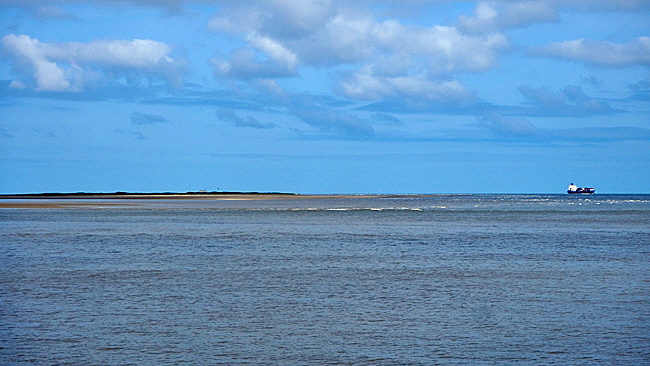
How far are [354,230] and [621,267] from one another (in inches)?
1008

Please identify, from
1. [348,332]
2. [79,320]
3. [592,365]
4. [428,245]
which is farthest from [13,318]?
[428,245]

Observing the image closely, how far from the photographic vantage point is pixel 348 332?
1558 cm

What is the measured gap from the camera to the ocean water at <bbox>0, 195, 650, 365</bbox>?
45.3ft

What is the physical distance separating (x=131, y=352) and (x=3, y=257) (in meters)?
19.8

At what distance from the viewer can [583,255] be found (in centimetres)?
3300

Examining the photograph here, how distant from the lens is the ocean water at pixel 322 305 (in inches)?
543

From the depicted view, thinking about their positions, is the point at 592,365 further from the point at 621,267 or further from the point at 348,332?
the point at 621,267

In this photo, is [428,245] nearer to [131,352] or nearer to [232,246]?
[232,246]

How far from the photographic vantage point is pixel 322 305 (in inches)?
744

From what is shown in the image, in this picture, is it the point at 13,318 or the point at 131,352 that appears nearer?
the point at 131,352

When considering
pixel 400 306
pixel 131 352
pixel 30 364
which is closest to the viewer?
pixel 30 364

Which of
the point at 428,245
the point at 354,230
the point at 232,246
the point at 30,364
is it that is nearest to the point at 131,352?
the point at 30,364

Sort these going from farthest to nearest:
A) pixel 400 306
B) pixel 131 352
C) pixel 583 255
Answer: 1. pixel 583 255
2. pixel 400 306
3. pixel 131 352

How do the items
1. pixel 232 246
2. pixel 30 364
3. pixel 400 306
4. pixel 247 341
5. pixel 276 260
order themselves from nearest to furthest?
pixel 30 364 < pixel 247 341 < pixel 400 306 < pixel 276 260 < pixel 232 246
